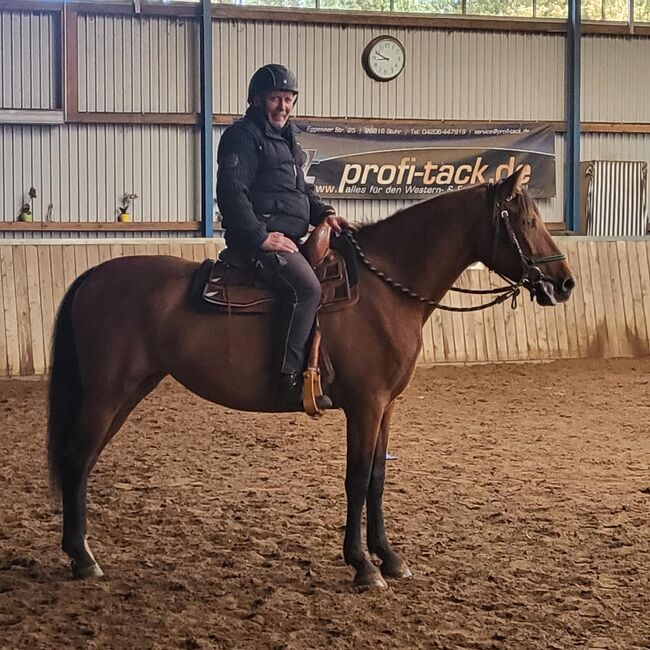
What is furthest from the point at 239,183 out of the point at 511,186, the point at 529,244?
the point at 529,244

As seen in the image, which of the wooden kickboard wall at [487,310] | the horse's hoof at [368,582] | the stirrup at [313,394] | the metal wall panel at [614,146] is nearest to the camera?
the horse's hoof at [368,582]

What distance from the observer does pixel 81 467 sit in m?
4.64

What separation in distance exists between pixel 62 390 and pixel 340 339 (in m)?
1.34

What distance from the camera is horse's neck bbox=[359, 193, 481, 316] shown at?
4.68 metres

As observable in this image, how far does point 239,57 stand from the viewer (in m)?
14.6

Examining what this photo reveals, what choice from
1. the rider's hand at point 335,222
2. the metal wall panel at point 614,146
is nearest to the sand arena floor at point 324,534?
the rider's hand at point 335,222

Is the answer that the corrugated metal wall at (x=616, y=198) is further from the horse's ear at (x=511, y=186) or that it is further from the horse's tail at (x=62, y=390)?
the horse's tail at (x=62, y=390)

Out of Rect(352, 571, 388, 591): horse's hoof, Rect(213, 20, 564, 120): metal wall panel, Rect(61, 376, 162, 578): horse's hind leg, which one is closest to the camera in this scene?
Rect(352, 571, 388, 591): horse's hoof

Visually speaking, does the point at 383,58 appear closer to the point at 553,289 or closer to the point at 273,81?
the point at 273,81

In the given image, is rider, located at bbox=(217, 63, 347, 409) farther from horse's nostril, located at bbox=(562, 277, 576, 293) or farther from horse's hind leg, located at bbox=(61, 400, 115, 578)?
horse's nostril, located at bbox=(562, 277, 576, 293)

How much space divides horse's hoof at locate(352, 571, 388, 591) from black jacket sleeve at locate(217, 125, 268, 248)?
4.97 feet

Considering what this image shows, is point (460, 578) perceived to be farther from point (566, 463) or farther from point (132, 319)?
point (566, 463)

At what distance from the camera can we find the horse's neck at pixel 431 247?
468cm

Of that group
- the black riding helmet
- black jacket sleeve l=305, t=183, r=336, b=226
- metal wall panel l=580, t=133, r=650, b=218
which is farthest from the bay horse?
metal wall panel l=580, t=133, r=650, b=218
